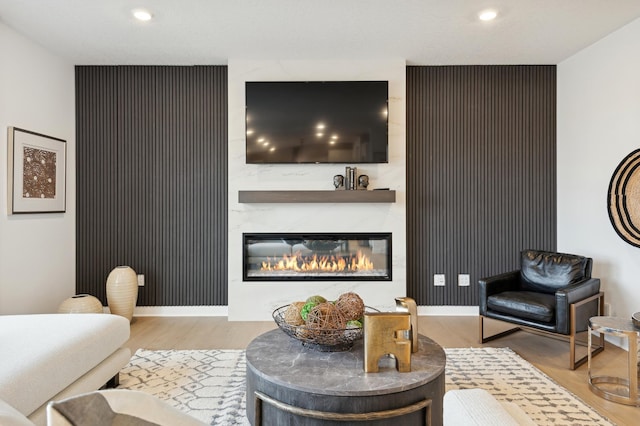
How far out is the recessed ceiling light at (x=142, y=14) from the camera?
10.3 feet

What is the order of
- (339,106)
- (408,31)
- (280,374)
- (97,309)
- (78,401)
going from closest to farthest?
(78,401) < (280,374) < (408,31) < (97,309) < (339,106)

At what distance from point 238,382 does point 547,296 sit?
2.54 m

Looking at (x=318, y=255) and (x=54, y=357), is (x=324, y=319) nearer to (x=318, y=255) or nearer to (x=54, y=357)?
(x=54, y=357)

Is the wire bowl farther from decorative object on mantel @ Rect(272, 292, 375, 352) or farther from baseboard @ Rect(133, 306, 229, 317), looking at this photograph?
baseboard @ Rect(133, 306, 229, 317)

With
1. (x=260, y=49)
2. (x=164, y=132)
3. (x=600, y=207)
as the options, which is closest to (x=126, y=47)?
(x=164, y=132)

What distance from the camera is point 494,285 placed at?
3494mm

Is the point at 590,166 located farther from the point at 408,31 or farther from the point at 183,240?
the point at 183,240

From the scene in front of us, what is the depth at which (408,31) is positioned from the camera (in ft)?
11.5

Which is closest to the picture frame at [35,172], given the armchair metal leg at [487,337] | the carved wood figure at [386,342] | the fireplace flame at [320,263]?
the fireplace flame at [320,263]

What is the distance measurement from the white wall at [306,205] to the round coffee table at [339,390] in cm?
223

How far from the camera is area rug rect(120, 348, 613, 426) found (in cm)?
231

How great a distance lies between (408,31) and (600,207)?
7.76 ft

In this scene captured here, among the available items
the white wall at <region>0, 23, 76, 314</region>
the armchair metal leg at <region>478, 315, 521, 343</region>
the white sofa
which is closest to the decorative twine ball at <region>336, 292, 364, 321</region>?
the white sofa

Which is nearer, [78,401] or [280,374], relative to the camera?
[78,401]
